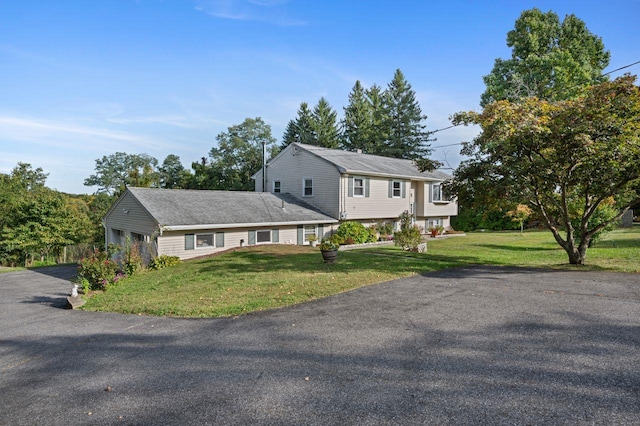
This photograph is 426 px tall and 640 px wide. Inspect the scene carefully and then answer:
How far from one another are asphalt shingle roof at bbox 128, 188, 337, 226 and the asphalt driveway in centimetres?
1089

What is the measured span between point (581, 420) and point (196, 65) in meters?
19.2

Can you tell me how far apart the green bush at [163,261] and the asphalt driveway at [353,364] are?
8.57m

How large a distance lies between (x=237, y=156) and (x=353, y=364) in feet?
136

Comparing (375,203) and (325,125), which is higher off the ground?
(325,125)

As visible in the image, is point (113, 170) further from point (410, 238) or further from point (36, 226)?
point (410, 238)

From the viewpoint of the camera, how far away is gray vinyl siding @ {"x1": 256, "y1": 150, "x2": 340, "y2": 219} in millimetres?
24469

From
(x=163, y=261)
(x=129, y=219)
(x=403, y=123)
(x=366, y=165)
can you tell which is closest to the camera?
(x=163, y=261)

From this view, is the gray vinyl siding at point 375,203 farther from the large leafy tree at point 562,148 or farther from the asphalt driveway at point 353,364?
the asphalt driveway at point 353,364

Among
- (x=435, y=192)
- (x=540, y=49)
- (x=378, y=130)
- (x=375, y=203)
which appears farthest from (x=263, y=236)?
(x=378, y=130)

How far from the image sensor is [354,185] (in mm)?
24922

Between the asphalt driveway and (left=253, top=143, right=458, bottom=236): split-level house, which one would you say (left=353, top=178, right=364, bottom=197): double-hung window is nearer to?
(left=253, top=143, right=458, bottom=236): split-level house

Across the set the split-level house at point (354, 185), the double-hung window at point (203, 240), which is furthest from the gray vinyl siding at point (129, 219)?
the split-level house at point (354, 185)

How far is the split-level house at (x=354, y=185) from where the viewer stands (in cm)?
2455

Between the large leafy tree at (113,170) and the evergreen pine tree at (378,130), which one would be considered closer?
the evergreen pine tree at (378,130)
